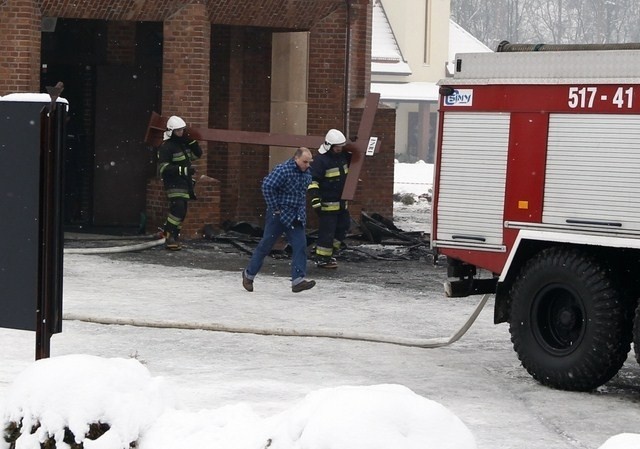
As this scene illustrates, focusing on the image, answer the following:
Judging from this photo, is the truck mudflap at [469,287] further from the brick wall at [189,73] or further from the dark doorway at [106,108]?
the dark doorway at [106,108]

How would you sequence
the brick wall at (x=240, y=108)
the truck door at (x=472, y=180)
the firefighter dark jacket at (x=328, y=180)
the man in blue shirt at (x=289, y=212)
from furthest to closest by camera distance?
the brick wall at (x=240, y=108), the firefighter dark jacket at (x=328, y=180), the man in blue shirt at (x=289, y=212), the truck door at (x=472, y=180)

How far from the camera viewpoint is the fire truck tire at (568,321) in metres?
9.59

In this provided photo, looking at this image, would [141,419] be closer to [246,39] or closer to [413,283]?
[413,283]

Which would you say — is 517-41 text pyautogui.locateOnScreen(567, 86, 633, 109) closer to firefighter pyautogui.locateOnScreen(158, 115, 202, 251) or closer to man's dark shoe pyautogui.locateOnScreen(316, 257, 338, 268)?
man's dark shoe pyautogui.locateOnScreen(316, 257, 338, 268)

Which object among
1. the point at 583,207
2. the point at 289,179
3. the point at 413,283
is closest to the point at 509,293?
the point at 583,207

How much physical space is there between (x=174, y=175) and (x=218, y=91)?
3.92m

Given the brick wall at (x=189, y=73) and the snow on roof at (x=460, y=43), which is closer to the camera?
the brick wall at (x=189, y=73)

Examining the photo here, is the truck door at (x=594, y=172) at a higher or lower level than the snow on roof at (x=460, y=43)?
lower

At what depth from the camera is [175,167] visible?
17.9 m

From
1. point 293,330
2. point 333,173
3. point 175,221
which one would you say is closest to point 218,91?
point 175,221

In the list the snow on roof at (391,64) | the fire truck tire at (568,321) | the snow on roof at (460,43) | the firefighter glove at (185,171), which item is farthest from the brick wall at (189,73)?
the snow on roof at (460,43)

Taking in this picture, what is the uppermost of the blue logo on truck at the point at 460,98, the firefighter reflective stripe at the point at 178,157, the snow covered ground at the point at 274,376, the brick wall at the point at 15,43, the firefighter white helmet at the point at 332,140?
the brick wall at the point at 15,43

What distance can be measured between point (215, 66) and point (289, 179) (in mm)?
7683

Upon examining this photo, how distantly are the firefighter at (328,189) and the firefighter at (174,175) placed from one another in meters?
2.10
